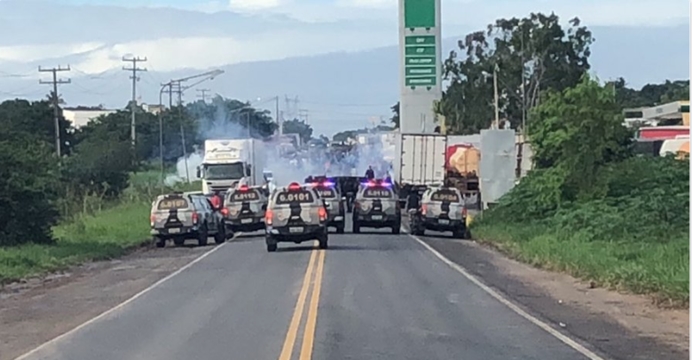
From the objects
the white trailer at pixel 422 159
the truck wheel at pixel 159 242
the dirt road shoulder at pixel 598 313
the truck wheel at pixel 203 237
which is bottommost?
the truck wheel at pixel 159 242

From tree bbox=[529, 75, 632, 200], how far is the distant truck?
23.8 metres

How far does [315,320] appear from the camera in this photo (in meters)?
19.6

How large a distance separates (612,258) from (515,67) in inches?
2238

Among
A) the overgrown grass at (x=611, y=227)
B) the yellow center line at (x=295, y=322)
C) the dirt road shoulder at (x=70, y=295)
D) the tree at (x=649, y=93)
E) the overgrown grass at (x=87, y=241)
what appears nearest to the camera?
the yellow center line at (x=295, y=322)

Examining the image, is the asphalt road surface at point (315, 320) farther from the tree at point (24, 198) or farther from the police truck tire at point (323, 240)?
the tree at point (24, 198)

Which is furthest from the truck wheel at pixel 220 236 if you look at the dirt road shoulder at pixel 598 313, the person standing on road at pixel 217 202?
the dirt road shoulder at pixel 598 313

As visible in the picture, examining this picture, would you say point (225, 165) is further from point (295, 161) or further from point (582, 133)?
point (295, 161)

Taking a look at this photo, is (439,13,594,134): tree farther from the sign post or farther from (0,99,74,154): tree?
(0,99,74,154): tree

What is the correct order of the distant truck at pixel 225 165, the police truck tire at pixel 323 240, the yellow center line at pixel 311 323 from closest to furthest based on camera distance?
1. the yellow center line at pixel 311 323
2. the police truck tire at pixel 323 240
3. the distant truck at pixel 225 165

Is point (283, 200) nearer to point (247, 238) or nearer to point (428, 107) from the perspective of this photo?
point (247, 238)

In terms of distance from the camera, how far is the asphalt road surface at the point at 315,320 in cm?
1608

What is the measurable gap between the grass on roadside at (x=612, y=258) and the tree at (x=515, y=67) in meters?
41.7

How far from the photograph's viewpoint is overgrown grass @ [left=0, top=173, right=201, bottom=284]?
35.4 meters

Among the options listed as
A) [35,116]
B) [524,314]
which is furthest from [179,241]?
[35,116]
